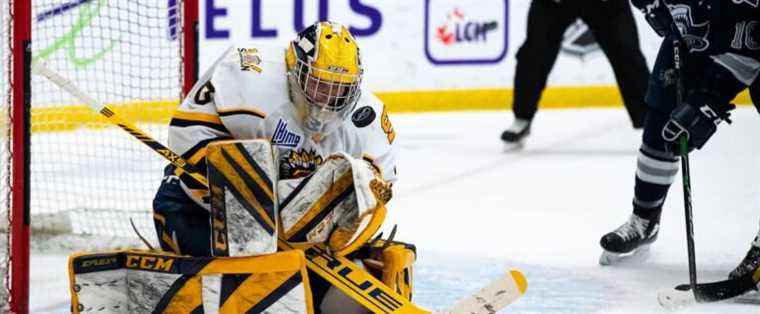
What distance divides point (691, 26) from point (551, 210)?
126 centimetres

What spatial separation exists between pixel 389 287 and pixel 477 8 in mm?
3692

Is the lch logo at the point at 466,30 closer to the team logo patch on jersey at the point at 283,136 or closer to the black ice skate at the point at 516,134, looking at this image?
the black ice skate at the point at 516,134

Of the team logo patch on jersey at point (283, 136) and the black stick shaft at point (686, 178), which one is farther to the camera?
the black stick shaft at point (686, 178)

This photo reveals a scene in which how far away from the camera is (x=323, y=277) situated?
2.34 metres

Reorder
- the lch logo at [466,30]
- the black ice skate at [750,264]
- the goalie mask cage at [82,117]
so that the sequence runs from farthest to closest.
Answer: the lch logo at [466,30]
the black ice skate at [750,264]
the goalie mask cage at [82,117]

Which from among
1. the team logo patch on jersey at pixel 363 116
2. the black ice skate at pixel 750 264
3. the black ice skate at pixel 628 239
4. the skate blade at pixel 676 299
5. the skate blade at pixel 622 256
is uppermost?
the team logo patch on jersey at pixel 363 116

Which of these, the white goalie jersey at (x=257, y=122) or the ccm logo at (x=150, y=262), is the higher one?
the white goalie jersey at (x=257, y=122)

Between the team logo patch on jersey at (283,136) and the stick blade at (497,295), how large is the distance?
450 mm

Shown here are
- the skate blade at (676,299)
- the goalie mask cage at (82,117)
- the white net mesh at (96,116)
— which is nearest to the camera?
the goalie mask cage at (82,117)

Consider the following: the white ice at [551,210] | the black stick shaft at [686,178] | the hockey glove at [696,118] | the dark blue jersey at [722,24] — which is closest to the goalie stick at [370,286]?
the white ice at [551,210]

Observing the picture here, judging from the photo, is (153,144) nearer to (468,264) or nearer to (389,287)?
(389,287)

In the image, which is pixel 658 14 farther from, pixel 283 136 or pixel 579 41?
pixel 579 41

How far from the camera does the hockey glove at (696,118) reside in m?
3.06

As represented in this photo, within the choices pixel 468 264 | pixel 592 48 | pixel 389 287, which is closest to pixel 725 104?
pixel 468 264
